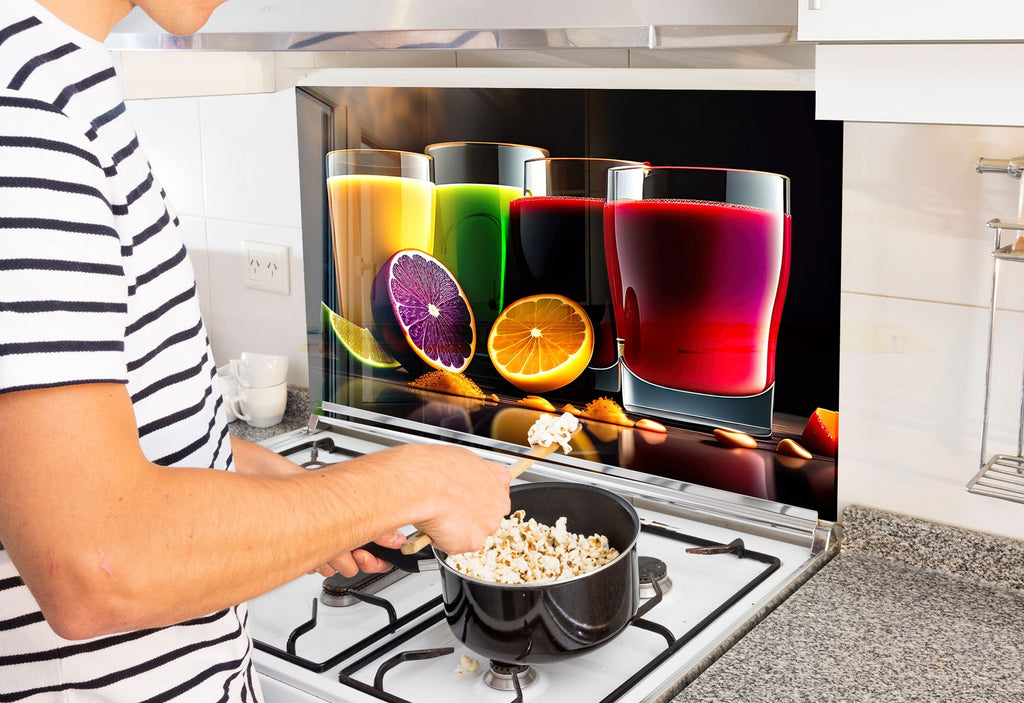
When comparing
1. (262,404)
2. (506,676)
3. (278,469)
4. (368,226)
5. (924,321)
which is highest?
(368,226)

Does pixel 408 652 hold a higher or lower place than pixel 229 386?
lower

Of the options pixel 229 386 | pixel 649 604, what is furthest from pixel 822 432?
pixel 229 386

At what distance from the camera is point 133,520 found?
523 mm

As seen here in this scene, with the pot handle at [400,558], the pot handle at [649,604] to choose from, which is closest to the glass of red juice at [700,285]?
the pot handle at [649,604]

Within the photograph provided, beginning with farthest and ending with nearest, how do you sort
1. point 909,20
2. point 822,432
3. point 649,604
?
point 822,432 < point 649,604 < point 909,20

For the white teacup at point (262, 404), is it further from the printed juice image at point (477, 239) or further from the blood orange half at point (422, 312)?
the printed juice image at point (477, 239)

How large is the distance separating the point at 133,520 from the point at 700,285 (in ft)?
2.80

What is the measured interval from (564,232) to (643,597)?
1.62 ft

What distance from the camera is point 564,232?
135 cm

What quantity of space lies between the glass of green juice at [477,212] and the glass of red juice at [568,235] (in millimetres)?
26

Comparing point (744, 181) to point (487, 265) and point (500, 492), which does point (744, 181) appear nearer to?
point (487, 265)

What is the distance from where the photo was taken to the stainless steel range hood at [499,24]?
31.9 inches

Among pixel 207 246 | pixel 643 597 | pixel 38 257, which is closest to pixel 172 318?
pixel 38 257

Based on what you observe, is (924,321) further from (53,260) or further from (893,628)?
(53,260)
